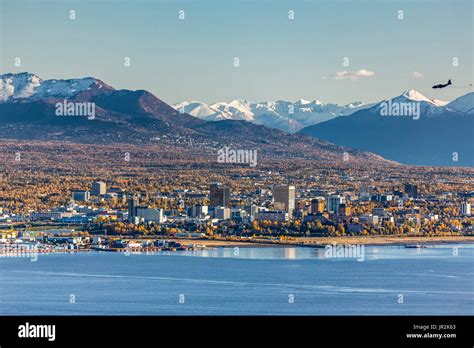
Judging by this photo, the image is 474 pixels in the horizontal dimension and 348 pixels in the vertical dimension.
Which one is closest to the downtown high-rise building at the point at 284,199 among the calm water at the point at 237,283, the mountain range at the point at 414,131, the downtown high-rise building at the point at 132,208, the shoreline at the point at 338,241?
the downtown high-rise building at the point at 132,208

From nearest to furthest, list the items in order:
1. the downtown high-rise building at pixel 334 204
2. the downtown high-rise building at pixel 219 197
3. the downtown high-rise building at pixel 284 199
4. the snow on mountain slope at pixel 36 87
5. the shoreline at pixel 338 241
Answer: the shoreline at pixel 338 241
the downtown high-rise building at pixel 334 204
the downtown high-rise building at pixel 284 199
the downtown high-rise building at pixel 219 197
the snow on mountain slope at pixel 36 87

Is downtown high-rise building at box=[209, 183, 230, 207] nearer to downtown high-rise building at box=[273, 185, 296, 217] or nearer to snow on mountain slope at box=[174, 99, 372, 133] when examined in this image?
downtown high-rise building at box=[273, 185, 296, 217]

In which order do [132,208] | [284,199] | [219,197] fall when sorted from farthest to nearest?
[219,197] → [284,199] → [132,208]

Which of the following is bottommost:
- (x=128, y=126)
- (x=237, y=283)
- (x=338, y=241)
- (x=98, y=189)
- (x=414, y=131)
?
(x=237, y=283)

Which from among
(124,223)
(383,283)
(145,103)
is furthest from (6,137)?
(383,283)

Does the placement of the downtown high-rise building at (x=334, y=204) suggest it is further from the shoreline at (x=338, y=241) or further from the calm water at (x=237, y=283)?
the calm water at (x=237, y=283)

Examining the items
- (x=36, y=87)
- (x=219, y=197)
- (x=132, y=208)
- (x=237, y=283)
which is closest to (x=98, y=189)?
(x=219, y=197)

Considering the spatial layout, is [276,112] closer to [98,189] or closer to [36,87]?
[36,87]
